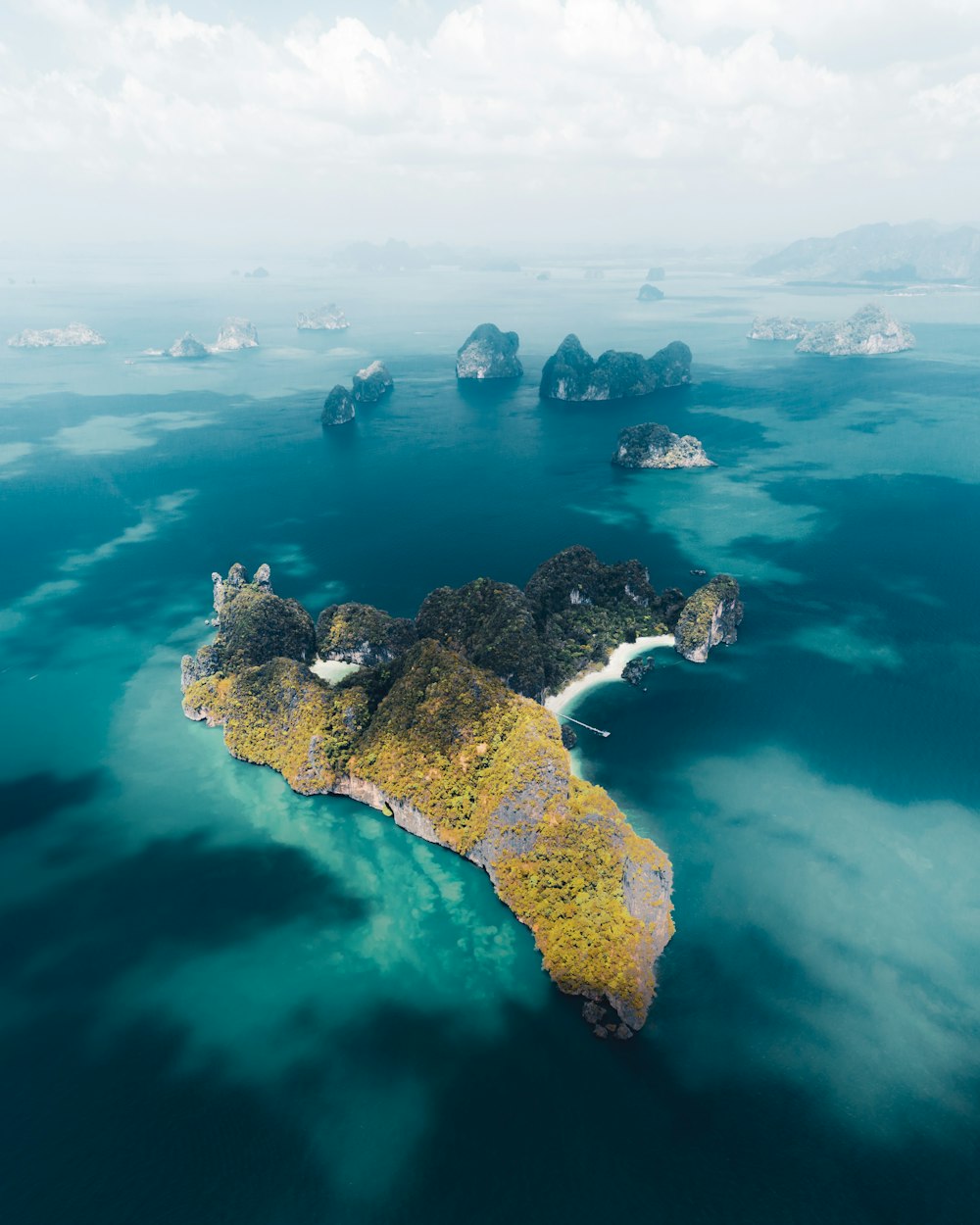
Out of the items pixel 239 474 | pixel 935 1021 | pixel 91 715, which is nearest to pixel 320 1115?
pixel 935 1021

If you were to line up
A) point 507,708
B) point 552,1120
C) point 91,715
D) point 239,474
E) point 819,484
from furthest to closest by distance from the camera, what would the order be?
point 239,474 → point 819,484 → point 91,715 → point 507,708 → point 552,1120

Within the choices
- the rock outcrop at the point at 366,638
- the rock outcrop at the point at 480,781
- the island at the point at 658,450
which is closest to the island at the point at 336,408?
the island at the point at 658,450

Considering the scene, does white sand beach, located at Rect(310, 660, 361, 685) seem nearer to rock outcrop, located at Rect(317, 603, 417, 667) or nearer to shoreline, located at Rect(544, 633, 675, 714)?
rock outcrop, located at Rect(317, 603, 417, 667)

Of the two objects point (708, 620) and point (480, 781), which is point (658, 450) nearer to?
point (708, 620)

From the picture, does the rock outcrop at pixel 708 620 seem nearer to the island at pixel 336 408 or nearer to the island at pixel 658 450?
the island at pixel 658 450

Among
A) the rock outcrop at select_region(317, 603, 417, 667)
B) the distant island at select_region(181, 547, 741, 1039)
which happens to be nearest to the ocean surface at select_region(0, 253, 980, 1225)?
the distant island at select_region(181, 547, 741, 1039)

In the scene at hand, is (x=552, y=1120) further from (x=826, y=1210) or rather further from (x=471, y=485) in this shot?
(x=471, y=485)
